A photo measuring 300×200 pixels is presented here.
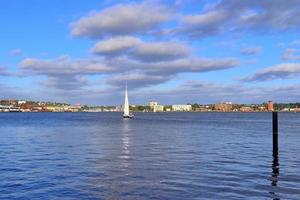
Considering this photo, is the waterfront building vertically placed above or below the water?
above

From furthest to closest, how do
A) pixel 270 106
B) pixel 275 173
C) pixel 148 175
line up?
1. pixel 270 106
2. pixel 275 173
3. pixel 148 175

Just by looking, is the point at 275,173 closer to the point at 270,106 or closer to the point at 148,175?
the point at 148,175

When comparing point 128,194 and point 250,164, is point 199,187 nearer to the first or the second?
point 128,194

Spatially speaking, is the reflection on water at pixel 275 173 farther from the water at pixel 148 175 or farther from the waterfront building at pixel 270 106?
the waterfront building at pixel 270 106

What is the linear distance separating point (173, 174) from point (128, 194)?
8054mm

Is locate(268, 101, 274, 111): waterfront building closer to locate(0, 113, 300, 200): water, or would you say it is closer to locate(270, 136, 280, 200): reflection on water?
locate(270, 136, 280, 200): reflection on water

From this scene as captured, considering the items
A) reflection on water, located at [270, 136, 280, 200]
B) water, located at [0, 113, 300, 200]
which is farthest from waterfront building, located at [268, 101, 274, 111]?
water, located at [0, 113, 300, 200]

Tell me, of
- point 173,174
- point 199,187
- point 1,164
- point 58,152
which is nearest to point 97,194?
point 199,187

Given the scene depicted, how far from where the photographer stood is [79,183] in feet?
98.0

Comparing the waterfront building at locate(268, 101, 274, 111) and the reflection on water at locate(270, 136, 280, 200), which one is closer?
the reflection on water at locate(270, 136, 280, 200)

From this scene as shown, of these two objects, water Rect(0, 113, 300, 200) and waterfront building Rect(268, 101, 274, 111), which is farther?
waterfront building Rect(268, 101, 274, 111)

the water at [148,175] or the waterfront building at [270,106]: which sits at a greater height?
the waterfront building at [270,106]

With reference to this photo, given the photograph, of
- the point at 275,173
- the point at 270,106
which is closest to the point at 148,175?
the point at 275,173

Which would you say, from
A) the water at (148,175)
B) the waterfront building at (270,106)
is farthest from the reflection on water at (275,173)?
the waterfront building at (270,106)
